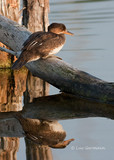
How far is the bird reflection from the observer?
269 inches

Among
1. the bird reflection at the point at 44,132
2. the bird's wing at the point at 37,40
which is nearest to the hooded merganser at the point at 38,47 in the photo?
the bird's wing at the point at 37,40

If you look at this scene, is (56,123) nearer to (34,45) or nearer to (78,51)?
(34,45)

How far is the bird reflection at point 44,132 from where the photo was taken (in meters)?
6.84

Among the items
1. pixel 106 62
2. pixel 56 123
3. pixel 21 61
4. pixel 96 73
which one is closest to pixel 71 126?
pixel 56 123

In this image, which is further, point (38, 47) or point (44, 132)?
point (38, 47)

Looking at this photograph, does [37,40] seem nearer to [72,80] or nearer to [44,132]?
[72,80]

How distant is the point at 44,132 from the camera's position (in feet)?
24.0

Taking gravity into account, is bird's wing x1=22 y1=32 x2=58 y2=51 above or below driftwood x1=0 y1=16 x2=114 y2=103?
above

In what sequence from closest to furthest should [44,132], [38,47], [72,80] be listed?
[44,132], [38,47], [72,80]

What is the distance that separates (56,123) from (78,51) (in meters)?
5.18

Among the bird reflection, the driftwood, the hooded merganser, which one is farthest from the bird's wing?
the bird reflection

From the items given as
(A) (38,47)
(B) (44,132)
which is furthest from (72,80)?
A: (B) (44,132)

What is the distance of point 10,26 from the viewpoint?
396 inches

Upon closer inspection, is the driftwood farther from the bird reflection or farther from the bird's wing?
the bird reflection
